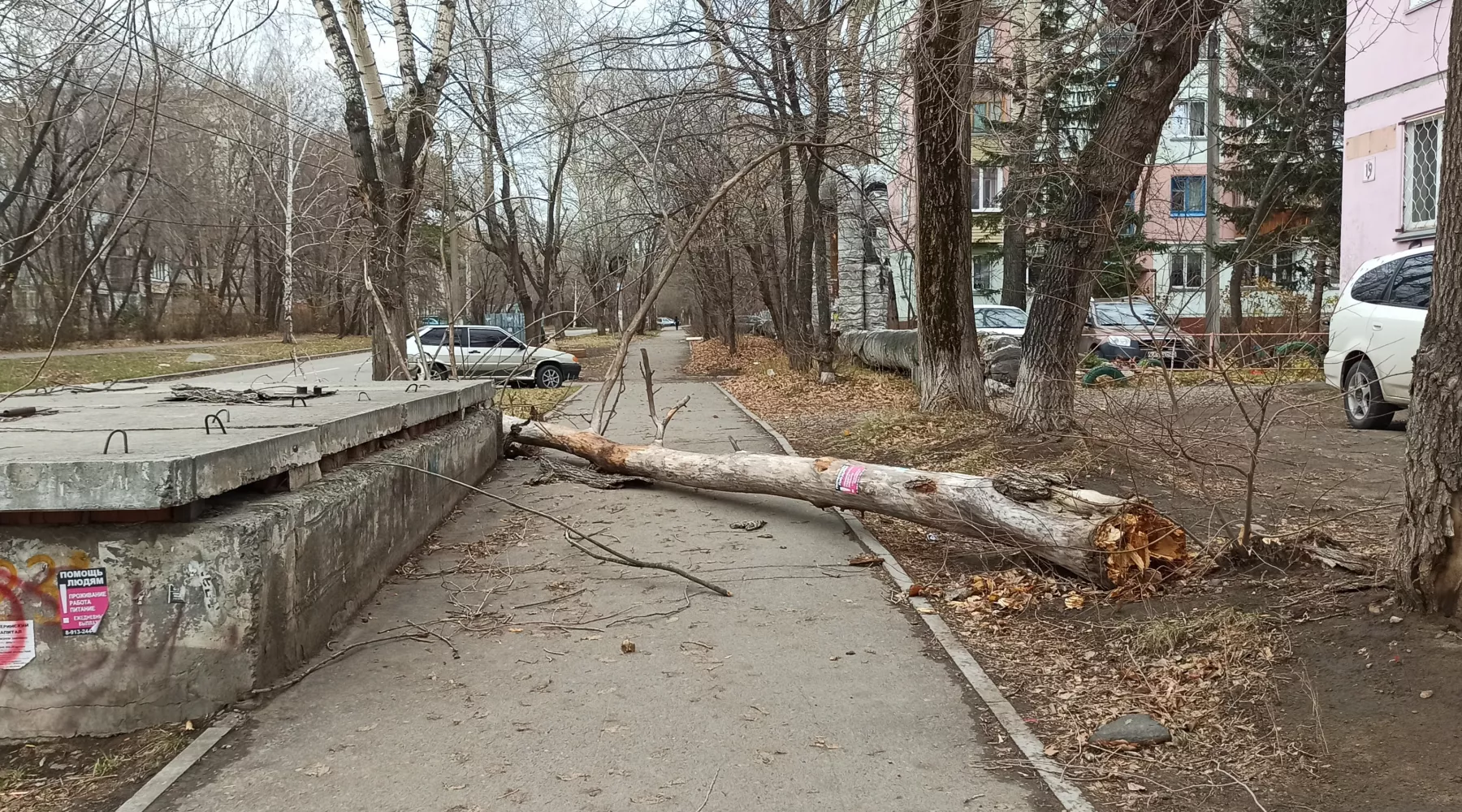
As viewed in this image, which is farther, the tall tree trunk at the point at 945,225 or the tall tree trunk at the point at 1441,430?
the tall tree trunk at the point at 945,225

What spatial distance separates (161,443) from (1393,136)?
1663cm

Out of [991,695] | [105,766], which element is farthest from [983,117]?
[105,766]

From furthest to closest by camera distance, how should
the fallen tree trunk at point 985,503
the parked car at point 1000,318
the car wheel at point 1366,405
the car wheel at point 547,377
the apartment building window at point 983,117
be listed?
the car wheel at point 547,377 < the parked car at point 1000,318 < the apartment building window at point 983,117 < the car wheel at point 1366,405 < the fallen tree trunk at point 985,503

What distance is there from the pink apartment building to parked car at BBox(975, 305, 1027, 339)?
7.49m

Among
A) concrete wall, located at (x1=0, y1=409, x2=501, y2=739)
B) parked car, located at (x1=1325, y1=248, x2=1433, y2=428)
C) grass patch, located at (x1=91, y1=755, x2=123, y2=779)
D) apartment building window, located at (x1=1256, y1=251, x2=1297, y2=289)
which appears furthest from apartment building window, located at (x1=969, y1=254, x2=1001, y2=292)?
grass patch, located at (x1=91, y1=755, x2=123, y2=779)

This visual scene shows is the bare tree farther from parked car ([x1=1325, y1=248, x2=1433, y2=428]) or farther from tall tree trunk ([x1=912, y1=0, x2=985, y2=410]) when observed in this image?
parked car ([x1=1325, y1=248, x2=1433, y2=428])

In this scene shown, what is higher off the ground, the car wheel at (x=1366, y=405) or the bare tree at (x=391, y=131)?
the bare tree at (x=391, y=131)

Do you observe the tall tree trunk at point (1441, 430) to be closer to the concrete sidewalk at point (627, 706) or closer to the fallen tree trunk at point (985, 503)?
the fallen tree trunk at point (985, 503)

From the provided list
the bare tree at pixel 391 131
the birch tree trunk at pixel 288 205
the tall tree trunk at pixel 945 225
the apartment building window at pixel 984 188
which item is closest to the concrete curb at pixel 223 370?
the birch tree trunk at pixel 288 205

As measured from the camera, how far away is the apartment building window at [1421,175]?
13805 mm

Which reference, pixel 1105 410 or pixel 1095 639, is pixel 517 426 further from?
pixel 1095 639

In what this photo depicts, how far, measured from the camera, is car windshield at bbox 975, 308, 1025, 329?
22.6 metres

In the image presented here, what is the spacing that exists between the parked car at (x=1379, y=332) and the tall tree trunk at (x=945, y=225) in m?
3.70

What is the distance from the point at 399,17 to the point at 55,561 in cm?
1042
